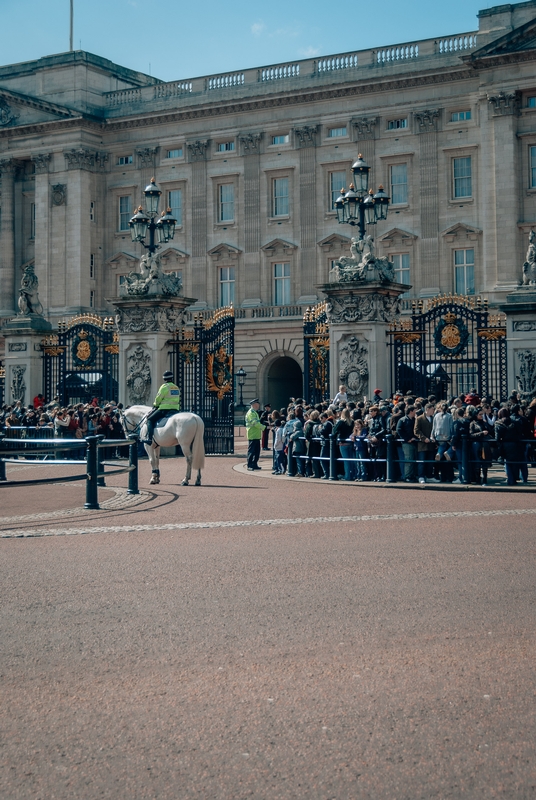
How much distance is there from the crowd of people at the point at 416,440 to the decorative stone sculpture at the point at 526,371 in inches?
51.9

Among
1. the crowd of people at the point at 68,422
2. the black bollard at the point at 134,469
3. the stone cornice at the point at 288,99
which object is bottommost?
the black bollard at the point at 134,469

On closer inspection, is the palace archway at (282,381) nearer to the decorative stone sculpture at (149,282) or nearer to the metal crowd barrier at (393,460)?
the decorative stone sculpture at (149,282)

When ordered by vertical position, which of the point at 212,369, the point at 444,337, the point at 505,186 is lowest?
the point at 212,369

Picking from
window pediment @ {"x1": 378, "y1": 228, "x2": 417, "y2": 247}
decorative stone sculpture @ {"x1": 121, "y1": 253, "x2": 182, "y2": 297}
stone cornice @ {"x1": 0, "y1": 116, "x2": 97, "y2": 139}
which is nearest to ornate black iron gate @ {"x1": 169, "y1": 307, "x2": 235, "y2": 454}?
decorative stone sculpture @ {"x1": 121, "y1": 253, "x2": 182, "y2": 297}

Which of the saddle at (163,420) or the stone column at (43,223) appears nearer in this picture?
the saddle at (163,420)

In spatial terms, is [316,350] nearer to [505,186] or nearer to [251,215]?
[505,186]

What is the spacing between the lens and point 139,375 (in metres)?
28.3

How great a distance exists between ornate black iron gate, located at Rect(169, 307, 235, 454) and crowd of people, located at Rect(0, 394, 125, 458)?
6.93 ft

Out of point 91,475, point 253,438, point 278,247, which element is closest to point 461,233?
point 278,247

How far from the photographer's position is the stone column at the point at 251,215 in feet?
195

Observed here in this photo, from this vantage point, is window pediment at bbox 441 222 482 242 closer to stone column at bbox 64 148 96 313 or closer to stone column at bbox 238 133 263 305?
stone column at bbox 238 133 263 305

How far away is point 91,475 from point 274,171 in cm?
4665

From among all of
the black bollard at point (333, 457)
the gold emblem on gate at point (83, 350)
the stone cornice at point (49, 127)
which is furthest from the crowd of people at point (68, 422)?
the stone cornice at point (49, 127)

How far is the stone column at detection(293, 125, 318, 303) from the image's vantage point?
58219 millimetres
